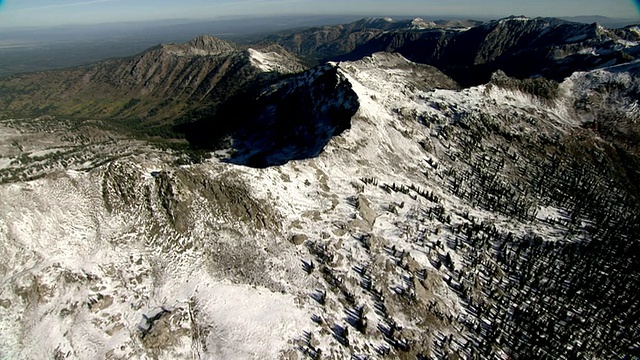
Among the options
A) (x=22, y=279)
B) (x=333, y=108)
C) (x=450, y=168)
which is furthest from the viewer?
(x=333, y=108)

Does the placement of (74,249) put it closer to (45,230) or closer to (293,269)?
(45,230)

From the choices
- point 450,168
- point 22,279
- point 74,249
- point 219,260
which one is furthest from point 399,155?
point 22,279

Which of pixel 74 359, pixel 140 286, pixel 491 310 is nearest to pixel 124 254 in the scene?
pixel 140 286

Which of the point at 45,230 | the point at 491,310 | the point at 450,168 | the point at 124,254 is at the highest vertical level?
the point at 45,230

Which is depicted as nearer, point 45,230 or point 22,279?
point 22,279

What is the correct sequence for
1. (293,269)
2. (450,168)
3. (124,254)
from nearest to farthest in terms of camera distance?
(124,254), (293,269), (450,168)

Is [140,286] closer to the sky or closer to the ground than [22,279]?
closer to the ground
